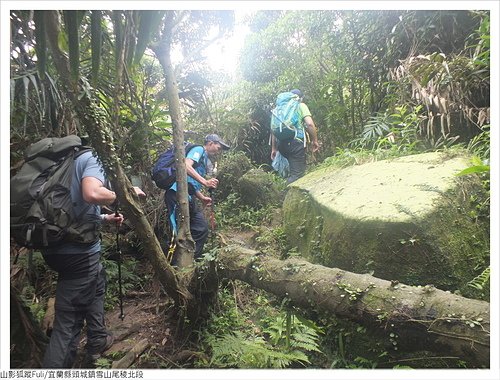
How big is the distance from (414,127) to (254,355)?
8.74 feet

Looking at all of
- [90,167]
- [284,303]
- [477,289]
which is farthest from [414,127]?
[90,167]

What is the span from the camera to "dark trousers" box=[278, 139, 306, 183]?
163 inches

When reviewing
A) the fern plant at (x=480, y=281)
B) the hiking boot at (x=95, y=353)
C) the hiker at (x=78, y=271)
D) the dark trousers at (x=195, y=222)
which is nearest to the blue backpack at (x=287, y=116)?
the dark trousers at (x=195, y=222)

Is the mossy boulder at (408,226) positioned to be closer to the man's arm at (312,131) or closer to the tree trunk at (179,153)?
the tree trunk at (179,153)

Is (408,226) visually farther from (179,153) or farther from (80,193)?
(80,193)

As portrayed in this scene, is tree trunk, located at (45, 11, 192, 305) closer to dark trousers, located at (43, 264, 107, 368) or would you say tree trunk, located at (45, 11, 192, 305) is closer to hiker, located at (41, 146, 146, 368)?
hiker, located at (41, 146, 146, 368)

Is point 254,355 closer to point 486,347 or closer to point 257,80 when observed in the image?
point 486,347

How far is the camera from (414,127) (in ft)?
10.8

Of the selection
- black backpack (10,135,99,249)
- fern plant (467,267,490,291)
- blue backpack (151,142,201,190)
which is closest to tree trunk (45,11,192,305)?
black backpack (10,135,99,249)

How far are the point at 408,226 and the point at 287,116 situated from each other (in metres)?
2.35

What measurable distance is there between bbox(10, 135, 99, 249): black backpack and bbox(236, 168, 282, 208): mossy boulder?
2914mm

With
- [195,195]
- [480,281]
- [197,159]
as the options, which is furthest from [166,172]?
[480,281]

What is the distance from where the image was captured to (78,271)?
189 centimetres

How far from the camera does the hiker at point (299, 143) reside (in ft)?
13.0
